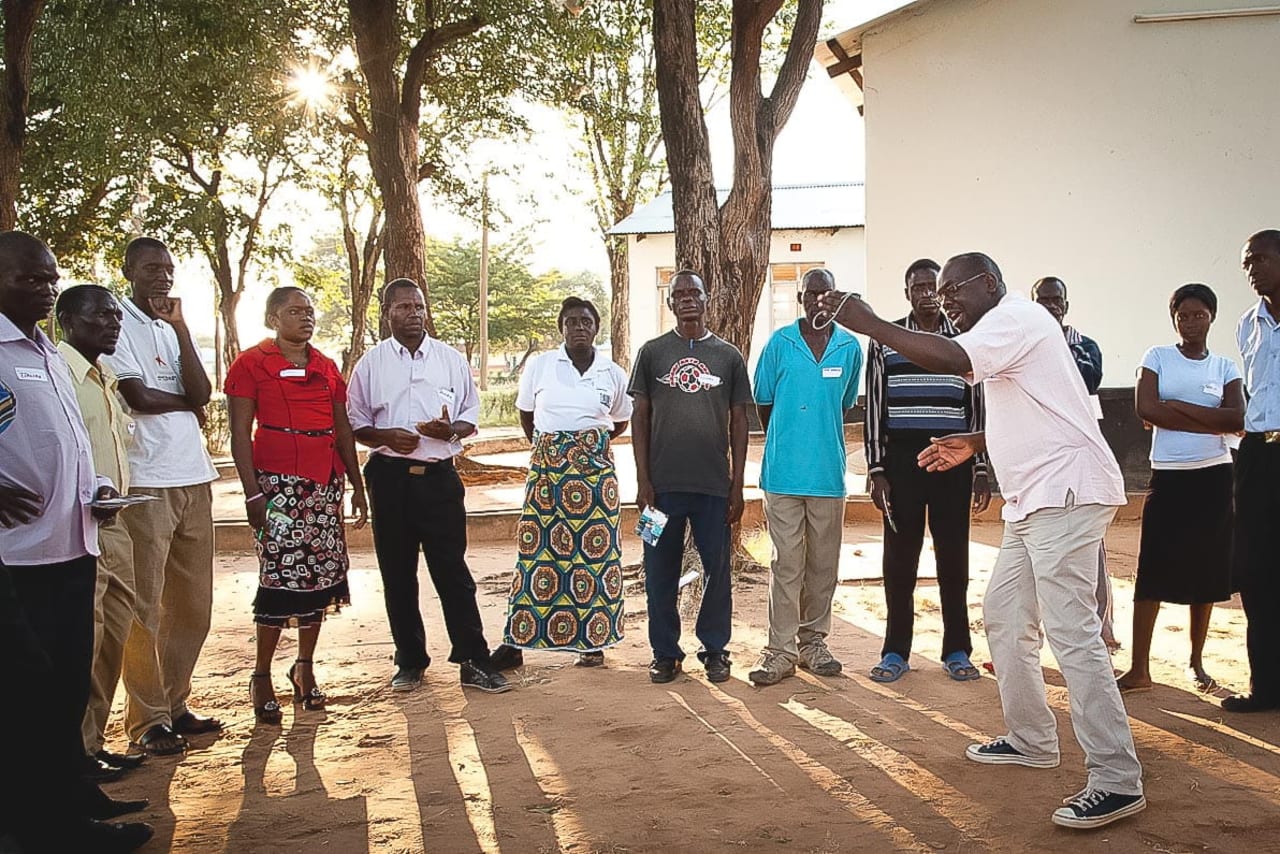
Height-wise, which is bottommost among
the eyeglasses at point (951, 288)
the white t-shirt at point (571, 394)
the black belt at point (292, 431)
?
the black belt at point (292, 431)

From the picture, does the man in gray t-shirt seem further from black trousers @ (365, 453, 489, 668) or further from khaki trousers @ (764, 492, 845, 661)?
black trousers @ (365, 453, 489, 668)

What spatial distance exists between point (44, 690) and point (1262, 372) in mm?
4706

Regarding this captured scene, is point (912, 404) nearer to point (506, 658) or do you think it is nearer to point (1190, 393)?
point (1190, 393)

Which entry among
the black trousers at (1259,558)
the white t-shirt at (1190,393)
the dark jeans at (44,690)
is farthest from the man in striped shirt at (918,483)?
the dark jeans at (44,690)

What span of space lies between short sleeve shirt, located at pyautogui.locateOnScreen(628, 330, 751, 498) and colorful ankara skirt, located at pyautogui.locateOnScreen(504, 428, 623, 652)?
347mm

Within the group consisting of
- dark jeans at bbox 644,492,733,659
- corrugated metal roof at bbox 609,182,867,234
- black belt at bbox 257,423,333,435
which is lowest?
dark jeans at bbox 644,492,733,659

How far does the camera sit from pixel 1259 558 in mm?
4879

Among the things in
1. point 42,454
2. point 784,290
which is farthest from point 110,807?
point 784,290

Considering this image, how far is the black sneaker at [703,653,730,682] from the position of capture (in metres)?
5.62

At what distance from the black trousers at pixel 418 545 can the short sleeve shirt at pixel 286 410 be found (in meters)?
0.39

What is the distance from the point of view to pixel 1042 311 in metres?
3.93

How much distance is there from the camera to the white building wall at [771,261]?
21344 mm

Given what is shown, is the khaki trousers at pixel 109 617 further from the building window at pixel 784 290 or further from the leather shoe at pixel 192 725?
the building window at pixel 784 290

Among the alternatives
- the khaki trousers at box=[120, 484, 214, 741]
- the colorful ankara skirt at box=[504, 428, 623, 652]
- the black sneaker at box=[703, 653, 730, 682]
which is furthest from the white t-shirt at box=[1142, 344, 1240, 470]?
the khaki trousers at box=[120, 484, 214, 741]
